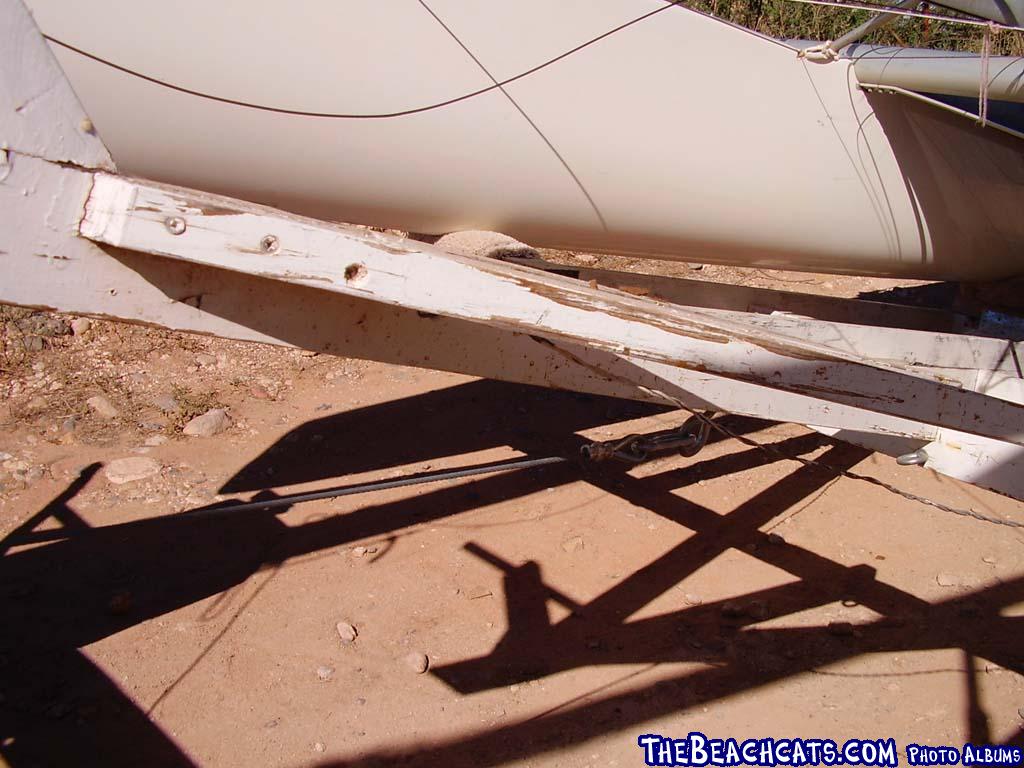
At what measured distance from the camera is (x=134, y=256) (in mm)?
1894

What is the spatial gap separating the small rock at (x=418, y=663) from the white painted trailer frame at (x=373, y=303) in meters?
1.35

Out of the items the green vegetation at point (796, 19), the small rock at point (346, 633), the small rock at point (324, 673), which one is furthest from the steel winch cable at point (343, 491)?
the green vegetation at point (796, 19)

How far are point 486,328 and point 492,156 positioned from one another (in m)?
0.54

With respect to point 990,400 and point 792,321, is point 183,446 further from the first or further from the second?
point 990,400

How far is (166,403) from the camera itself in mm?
4949

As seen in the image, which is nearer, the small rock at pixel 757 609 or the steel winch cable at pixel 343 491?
the steel winch cable at pixel 343 491

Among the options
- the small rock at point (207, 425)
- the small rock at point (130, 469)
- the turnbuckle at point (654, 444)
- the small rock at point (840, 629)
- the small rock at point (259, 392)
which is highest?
the turnbuckle at point (654, 444)

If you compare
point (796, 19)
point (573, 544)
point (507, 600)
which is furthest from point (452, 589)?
point (796, 19)

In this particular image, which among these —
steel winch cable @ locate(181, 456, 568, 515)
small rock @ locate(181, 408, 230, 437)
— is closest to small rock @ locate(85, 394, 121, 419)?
small rock @ locate(181, 408, 230, 437)

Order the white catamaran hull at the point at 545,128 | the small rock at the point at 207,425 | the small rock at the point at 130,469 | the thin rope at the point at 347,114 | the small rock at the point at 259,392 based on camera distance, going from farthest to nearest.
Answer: the small rock at the point at 259,392
the small rock at the point at 207,425
the small rock at the point at 130,469
the white catamaran hull at the point at 545,128
the thin rope at the point at 347,114

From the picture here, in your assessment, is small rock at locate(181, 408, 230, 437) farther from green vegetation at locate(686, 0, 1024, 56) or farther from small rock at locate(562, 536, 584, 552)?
green vegetation at locate(686, 0, 1024, 56)

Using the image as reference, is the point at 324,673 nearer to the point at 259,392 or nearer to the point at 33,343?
the point at 259,392

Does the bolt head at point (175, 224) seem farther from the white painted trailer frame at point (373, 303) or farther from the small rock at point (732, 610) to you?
the small rock at point (732, 610)

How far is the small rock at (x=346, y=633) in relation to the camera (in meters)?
3.35
